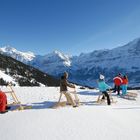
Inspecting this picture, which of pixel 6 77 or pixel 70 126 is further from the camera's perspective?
pixel 6 77

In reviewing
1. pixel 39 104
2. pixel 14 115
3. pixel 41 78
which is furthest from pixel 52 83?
pixel 14 115

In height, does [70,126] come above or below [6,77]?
below

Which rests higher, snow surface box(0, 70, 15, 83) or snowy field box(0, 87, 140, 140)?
snow surface box(0, 70, 15, 83)

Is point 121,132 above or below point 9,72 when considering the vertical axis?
below

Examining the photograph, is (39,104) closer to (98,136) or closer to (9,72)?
(98,136)

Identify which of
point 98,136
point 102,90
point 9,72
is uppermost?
point 9,72

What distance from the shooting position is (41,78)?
184375 mm

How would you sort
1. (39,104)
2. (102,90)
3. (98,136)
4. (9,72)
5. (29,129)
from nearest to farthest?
(98,136) < (29,129) < (102,90) < (39,104) < (9,72)

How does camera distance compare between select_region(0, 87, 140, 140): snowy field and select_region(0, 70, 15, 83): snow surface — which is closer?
select_region(0, 87, 140, 140): snowy field

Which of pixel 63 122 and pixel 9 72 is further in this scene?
pixel 9 72

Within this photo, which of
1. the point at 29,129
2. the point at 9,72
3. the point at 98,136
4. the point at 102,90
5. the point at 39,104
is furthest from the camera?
the point at 9,72

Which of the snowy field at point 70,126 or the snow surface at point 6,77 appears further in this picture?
the snow surface at point 6,77

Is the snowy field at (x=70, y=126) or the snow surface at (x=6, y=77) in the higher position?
the snow surface at (x=6, y=77)

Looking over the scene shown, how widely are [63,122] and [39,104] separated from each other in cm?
1397
